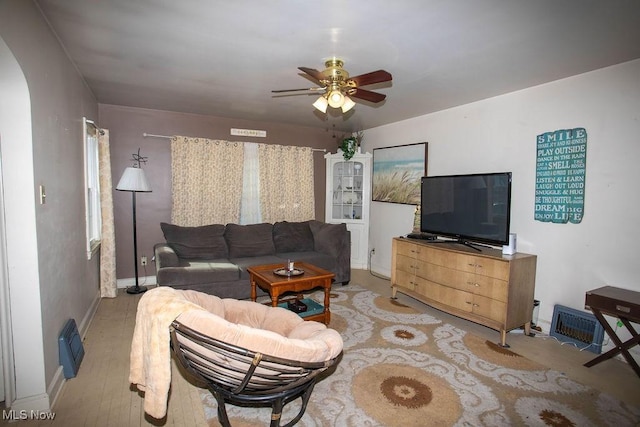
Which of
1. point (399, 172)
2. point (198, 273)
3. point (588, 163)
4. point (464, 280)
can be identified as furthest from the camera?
point (399, 172)

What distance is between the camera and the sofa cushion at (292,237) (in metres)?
4.82

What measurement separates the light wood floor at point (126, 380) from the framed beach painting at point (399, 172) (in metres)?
1.98

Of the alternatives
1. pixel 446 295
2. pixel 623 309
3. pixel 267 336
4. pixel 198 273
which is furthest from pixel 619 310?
pixel 198 273

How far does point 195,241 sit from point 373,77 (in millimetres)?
3086

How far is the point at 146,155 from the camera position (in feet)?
14.9

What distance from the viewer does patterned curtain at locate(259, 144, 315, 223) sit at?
5230 mm

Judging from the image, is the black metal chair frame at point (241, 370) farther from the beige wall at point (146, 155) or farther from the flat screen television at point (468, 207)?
the beige wall at point (146, 155)

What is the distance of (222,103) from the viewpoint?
4129mm

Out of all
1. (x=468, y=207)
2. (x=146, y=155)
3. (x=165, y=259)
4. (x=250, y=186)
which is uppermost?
(x=146, y=155)

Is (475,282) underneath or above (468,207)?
underneath

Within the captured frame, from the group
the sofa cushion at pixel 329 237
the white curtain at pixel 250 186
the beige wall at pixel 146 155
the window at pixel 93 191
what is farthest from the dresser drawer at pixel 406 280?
the window at pixel 93 191

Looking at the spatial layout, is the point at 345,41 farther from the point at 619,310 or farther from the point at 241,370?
the point at 619,310

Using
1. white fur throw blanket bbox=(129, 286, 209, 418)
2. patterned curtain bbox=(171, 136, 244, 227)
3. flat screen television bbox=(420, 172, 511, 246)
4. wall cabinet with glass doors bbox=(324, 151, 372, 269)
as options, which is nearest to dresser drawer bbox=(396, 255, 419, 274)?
flat screen television bbox=(420, 172, 511, 246)

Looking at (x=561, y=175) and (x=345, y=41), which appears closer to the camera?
(x=345, y=41)
